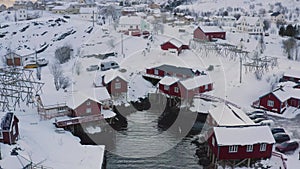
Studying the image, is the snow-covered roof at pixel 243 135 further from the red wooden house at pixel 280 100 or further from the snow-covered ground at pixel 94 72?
the red wooden house at pixel 280 100

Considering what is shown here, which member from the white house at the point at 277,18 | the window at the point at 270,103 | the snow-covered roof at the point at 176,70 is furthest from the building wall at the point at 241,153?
the white house at the point at 277,18

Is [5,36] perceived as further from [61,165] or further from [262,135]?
[262,135]

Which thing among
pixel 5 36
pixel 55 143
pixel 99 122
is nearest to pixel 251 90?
pixel 99 122

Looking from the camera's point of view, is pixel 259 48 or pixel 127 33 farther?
pixel 127 33

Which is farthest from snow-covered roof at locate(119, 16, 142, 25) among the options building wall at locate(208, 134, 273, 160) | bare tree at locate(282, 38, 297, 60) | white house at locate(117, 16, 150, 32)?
building wall at locate(208, 134, 273, 160)

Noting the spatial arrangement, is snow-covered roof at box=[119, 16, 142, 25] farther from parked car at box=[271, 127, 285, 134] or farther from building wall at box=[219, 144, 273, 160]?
building wall at box=[219, 144, 273, 160]

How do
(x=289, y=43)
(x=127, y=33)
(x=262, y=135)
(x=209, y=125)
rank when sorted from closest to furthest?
(x=262, y=135)
(x=209, y=125)
(x=289, y=43)
(x=127, y=33)
